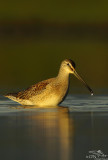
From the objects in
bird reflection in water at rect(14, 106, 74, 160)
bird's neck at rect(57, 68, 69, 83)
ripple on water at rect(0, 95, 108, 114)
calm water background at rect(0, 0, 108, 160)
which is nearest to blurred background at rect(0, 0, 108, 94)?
calm water background at rect(0, 0, 108, 160)

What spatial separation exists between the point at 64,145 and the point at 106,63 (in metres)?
13.8

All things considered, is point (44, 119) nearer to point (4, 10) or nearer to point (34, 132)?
point (34, 132)

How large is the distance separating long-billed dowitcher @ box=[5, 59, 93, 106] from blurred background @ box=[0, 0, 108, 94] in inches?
62.0

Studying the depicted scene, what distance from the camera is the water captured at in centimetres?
887

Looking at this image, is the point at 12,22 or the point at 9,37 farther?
the point at 12,22

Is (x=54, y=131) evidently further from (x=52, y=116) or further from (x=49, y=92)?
(x=49, y=92)

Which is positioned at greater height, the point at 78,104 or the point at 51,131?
A: the point at 78,104

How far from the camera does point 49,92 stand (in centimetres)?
1353

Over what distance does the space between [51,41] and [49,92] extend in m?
27.9

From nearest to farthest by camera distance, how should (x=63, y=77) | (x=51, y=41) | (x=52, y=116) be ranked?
(x=52, y=116), (x=63, y=77), (x=51, y=41)

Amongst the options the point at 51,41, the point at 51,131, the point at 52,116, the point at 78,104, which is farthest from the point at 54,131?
the point at 51,41

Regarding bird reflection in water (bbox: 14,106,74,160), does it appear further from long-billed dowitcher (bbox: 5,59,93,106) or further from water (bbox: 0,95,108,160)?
long-billed dowitcher (bbox: 5,59,93,106)

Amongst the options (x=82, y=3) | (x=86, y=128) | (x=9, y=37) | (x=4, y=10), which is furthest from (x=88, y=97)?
(x=82, y=3)

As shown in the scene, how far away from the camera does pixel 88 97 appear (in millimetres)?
14609
